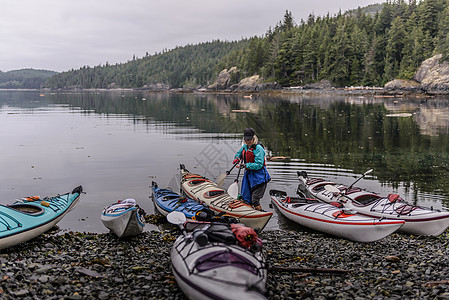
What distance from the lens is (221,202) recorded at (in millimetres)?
11594

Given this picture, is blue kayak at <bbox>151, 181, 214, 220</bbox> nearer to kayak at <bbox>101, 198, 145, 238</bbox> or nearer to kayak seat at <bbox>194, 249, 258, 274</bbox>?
kayak at <bbox>101, 198, 145, 238</bbox>

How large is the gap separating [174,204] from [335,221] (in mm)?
5227

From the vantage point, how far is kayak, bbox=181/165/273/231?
404 inches

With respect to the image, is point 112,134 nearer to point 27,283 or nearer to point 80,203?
point 80,203

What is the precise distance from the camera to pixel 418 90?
97438 mm

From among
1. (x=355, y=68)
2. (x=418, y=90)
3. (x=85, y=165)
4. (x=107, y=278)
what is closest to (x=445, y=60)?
(x=418, y=90)

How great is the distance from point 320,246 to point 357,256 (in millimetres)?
1284

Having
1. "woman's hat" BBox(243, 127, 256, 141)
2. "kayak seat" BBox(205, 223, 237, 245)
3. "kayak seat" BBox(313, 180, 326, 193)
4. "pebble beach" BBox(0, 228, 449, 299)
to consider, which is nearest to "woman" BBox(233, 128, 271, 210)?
"woman's hat" BBox(243, 127, 256, 141)

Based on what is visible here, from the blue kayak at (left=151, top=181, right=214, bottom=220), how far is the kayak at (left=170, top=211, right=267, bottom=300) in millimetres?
4053

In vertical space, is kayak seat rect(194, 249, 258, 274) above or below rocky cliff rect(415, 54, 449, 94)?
below

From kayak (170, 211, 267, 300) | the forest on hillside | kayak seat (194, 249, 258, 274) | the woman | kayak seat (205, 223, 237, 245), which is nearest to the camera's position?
kayak (170, 211, 267, 300)

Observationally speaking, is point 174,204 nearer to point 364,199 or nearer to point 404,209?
point 364,199

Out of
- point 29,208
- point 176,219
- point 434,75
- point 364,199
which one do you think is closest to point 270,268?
point 176,219

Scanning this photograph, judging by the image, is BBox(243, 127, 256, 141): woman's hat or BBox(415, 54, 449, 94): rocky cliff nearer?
BBox(243, 127, 256, 141): woman's hat
